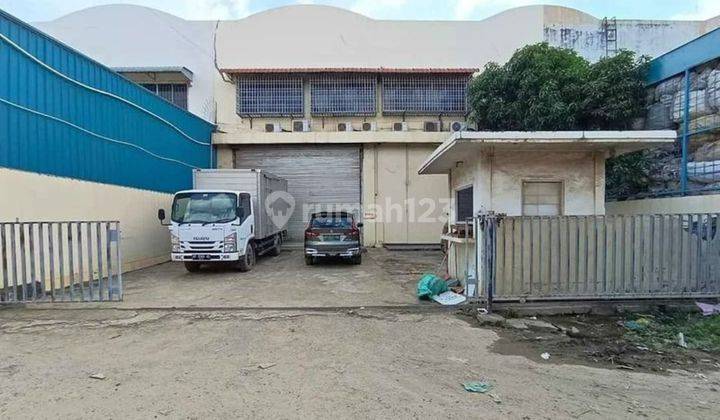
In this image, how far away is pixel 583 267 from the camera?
721 cm

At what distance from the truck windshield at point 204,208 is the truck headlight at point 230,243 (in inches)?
16.6

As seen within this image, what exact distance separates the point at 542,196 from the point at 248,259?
7.99m

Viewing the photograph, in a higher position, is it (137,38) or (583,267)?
(137,38)

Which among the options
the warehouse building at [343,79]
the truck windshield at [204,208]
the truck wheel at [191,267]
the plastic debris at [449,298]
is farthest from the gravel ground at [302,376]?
the warehouse building at [343,79]

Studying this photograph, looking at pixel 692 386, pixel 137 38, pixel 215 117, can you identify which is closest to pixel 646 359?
pixel 692 386

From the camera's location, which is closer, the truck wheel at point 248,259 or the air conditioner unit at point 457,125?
the truck wheel at point 248,259

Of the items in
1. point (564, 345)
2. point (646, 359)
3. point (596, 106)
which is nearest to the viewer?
point (646, 359)

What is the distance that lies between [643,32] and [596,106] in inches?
383

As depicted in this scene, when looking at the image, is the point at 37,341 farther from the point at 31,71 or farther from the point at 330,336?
the point at 31,71

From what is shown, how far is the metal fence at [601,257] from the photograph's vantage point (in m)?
7.14

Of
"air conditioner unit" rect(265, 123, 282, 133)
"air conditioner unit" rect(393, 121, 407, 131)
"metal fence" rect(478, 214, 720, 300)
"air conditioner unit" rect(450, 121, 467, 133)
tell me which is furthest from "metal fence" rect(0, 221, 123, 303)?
"air conditioner unit" rect(450, 121, 467, 133)

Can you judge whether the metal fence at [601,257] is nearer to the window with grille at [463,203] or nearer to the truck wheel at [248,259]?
the window with grille at [463,203]

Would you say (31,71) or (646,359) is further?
(31,71)

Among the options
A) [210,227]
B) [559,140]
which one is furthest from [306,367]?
[210,227]
